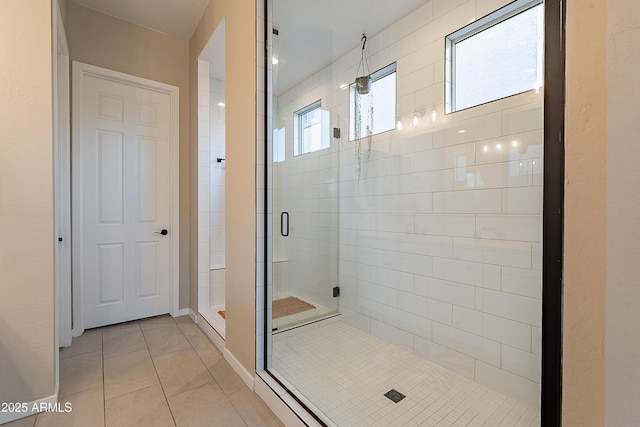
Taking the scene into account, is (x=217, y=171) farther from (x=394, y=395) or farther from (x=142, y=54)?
(x=394, y=395)

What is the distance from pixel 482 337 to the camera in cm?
176

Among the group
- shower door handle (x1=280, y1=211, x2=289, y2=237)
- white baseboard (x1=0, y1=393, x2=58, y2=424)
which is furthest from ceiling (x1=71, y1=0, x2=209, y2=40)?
white baseboard (x1=0, y1=393, x2=58, y2=424)

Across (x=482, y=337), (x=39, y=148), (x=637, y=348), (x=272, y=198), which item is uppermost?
(x=39, y=148)

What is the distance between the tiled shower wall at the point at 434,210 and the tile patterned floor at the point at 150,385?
114 centimetres

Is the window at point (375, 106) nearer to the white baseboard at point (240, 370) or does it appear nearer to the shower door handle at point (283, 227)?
the shower door handle at point (283, 227)

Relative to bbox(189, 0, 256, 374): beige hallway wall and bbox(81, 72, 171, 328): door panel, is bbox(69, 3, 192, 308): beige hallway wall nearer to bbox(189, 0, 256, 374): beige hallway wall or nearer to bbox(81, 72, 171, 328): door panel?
bbox(81, 72, 171, 328): door panel

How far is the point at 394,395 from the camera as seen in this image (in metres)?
1.67

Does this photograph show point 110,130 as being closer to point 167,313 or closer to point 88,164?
point 88,164

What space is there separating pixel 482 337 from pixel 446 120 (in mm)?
1397

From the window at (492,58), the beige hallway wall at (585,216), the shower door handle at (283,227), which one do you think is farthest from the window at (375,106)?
the beige hallway wall at (585,216)

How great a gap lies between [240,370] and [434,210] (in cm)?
169

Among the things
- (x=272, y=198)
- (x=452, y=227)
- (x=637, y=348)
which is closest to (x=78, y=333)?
(x=272, y=198)

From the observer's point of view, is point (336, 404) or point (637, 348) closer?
point (637, 348)

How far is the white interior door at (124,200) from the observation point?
102 inches
